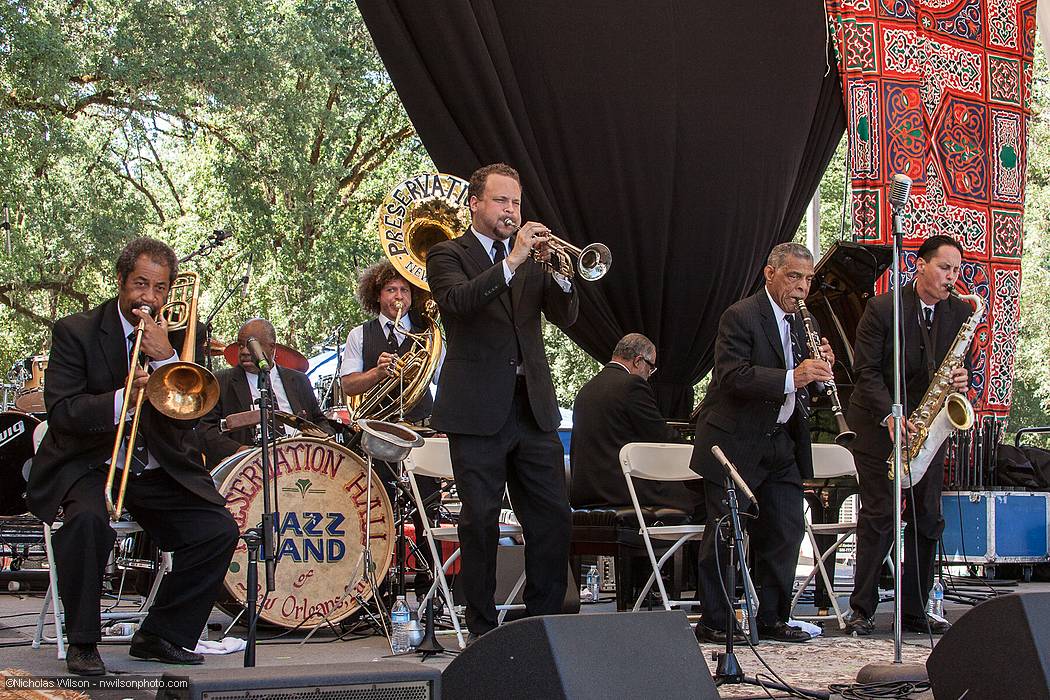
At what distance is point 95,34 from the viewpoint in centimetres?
1416

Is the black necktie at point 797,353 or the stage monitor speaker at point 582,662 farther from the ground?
the black necktie at point 797,353

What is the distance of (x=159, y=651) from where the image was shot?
14.5 feet

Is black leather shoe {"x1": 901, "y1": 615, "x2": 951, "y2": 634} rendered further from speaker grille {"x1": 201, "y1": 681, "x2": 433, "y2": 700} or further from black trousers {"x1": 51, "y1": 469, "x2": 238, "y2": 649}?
speaker grille {"x1": 201, "y1": 681, "x2": 433, "y2": 700}

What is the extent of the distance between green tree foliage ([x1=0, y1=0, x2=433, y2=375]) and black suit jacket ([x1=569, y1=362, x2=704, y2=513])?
28.9 ft

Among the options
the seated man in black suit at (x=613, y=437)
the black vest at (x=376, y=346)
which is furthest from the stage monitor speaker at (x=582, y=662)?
the black vest at (x=376, y=346)

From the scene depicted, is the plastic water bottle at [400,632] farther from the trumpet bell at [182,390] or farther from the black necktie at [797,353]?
the black necktie at [797,353]

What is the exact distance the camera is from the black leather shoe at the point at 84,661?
13.3 feet

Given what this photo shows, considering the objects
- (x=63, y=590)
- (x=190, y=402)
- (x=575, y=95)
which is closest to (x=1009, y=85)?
(x=575, y=95)

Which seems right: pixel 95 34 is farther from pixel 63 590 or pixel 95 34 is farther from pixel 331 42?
pixel 63 590

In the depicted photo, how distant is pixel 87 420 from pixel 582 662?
8.13 ft

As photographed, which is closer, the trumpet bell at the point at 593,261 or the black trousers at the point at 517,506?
the black trousers at the point at 517,506

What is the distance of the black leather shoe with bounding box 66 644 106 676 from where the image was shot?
4047 millimetres

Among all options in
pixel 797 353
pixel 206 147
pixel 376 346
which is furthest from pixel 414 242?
pixel 206 147

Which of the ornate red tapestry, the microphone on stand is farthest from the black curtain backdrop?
the microphone on stand
